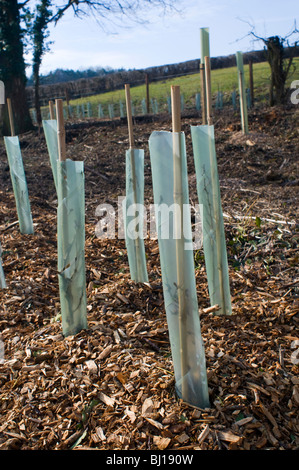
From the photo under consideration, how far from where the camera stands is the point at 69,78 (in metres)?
39.6

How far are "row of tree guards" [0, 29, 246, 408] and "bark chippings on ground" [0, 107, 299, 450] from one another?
0.57 feet

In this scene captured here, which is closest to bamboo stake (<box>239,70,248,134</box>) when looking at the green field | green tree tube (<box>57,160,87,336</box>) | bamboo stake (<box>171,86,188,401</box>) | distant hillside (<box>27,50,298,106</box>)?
the green field

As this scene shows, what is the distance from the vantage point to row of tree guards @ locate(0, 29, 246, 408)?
2107mm

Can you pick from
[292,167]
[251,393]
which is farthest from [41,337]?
[292,167]

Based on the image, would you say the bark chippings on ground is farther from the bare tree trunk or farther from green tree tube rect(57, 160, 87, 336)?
the bare tree trunk

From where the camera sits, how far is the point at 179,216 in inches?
82.2

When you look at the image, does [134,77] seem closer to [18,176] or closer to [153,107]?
[153,107]

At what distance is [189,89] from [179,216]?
2184 centimetres

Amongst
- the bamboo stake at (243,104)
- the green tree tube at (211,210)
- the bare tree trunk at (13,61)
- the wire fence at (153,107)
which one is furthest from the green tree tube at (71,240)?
the wire fence at (153,107)

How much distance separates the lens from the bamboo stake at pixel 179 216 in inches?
78.7

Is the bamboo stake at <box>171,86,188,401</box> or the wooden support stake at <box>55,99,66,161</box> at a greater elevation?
the wooden support stake at <box>55,99,66,161</box>

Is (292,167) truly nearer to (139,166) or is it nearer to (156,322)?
(139,166)

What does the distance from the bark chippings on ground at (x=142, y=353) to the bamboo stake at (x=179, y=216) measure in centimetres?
26
